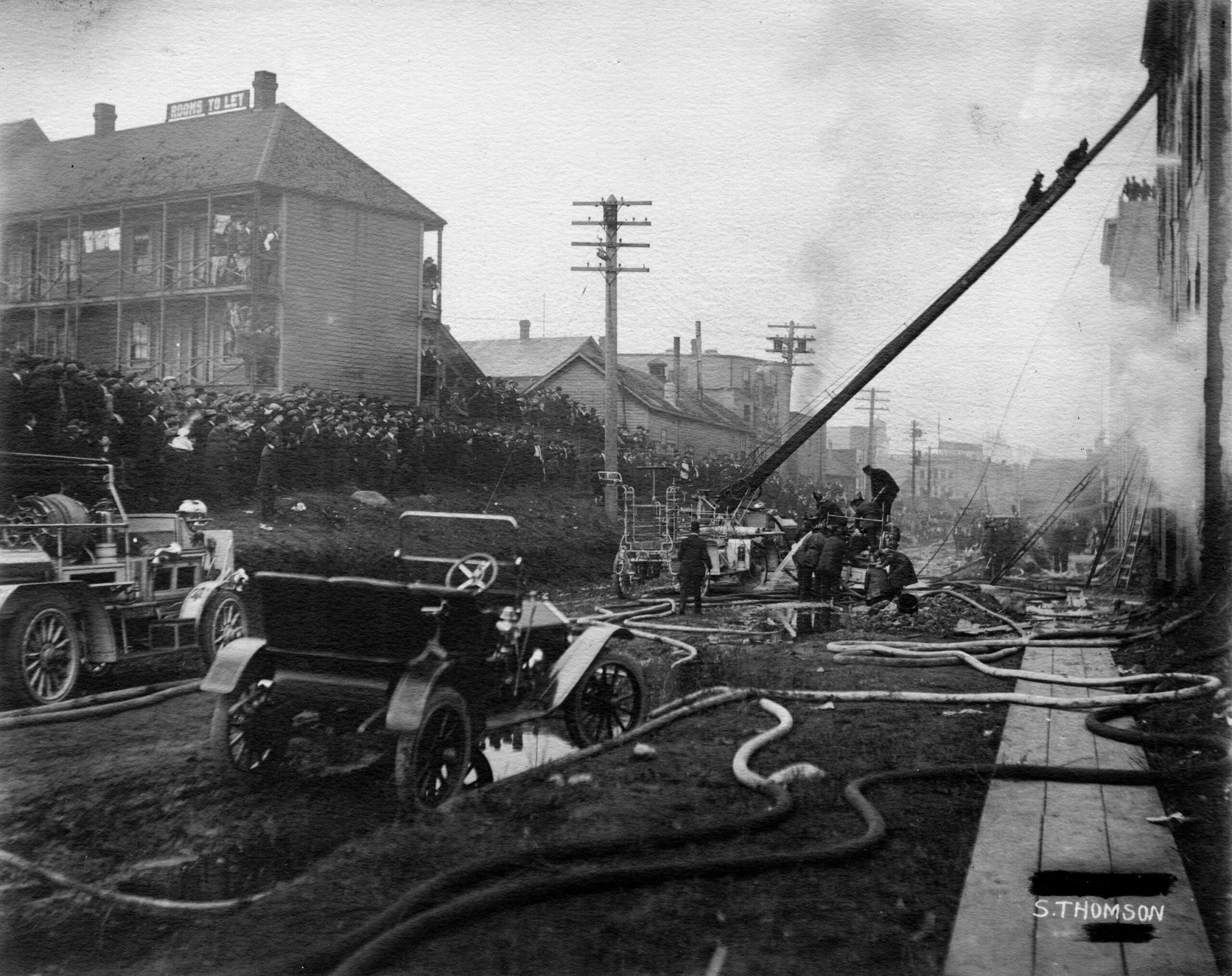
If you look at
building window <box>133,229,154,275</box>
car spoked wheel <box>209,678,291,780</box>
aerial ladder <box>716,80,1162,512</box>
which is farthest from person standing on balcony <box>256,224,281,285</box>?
aerial ladder <box>716,80,1162,512</box>

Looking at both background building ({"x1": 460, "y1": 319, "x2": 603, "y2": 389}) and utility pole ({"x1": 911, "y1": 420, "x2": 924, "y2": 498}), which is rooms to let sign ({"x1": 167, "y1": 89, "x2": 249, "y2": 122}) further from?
utility pole ({"x1": 911, "y1": 420, "x2": 924, "y2": 498})

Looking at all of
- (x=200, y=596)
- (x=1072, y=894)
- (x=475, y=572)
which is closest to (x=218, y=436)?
(x=200, y=596)

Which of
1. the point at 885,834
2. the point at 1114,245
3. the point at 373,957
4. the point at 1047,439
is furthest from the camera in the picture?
the point at 1114,245

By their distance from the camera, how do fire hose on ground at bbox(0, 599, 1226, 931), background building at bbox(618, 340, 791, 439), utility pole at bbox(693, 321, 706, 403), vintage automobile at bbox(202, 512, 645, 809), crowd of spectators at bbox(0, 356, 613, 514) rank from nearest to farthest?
fire hose on ground at bbox(0, 599, 1226, 931), vintage automobile at bbox(202, 512, 645, 809), crowd of spectators at bbox(0, 356, 613, 514), utility pole at bbox(693, 321, 706, 403), background building at bbox(618, 340, 791, 439)

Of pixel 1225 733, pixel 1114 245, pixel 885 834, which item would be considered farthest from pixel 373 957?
pixel 1114 245

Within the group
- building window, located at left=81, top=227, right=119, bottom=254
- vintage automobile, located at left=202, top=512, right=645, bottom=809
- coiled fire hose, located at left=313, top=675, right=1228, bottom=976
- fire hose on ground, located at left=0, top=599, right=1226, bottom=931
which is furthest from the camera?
building window, located at left=81, top=227, right=119, bottom=254

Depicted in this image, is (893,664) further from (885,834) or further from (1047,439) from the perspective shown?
(885,834)

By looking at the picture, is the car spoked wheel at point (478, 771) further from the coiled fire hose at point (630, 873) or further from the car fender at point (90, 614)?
the car fender at point (90, 614)
